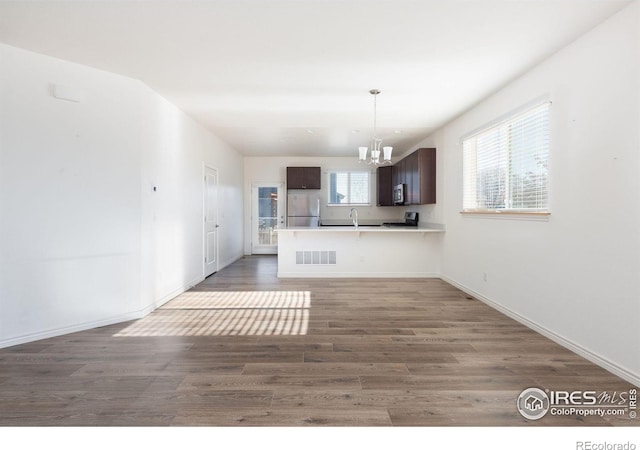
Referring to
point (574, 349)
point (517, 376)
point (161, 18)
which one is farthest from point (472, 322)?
point (161, 18)

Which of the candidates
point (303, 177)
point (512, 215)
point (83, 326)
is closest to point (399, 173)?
point (303, 177)

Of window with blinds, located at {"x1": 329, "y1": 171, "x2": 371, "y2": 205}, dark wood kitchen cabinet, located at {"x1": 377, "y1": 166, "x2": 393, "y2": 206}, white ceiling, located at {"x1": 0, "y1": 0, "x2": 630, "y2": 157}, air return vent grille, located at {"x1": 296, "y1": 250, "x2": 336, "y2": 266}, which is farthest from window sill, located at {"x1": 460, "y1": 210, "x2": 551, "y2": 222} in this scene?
window with blinds, located at {"x1": 329, "y1": 171, "x2": 371, "y2": 205}

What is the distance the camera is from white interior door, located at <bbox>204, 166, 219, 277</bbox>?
5.71m

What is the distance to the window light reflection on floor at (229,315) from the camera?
10.5 feet

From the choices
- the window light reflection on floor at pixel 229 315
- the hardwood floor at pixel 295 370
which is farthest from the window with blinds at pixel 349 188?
the hardwood floor at pixel 295 370

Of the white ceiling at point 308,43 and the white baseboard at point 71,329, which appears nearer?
the white ceiling at point 308,43

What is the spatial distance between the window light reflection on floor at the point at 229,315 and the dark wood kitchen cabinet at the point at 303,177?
156 inches

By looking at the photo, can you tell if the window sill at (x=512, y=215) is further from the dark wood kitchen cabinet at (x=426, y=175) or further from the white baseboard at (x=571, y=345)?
the dark wood kitchen cabinet at (x=426, y=175)

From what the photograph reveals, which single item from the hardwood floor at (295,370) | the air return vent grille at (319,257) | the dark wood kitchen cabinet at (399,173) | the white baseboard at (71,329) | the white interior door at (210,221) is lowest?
the hardwood floor at (295,370)

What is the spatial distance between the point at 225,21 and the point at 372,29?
1.13m

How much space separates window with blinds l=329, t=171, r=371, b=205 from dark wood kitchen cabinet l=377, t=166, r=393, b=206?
0.47 m

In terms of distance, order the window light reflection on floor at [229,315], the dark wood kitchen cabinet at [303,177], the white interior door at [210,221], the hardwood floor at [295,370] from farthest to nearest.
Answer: the dark wood kitchen cabinet at [303,177] → the white interior door at [210,221] → the window light reflection on floor at [229,315] → the hardwood floor at [295,370]

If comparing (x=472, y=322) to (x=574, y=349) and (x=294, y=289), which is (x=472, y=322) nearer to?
(x=574, y=349)
